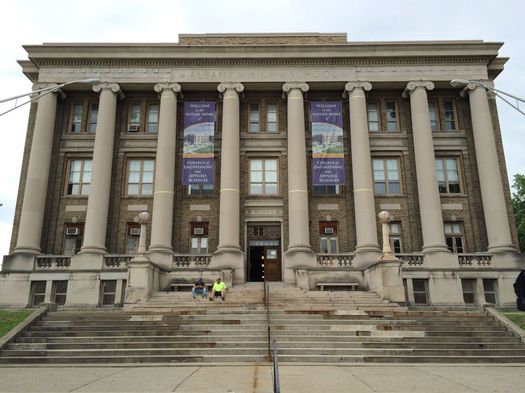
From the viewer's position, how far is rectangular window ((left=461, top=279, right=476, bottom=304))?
26.4 m

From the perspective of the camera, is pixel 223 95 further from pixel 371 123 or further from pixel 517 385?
pixel 517 385

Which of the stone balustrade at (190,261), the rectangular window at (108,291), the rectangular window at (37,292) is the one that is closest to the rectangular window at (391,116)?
the stone balustrade at (190,261)

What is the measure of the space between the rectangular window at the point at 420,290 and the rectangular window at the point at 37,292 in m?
21.4

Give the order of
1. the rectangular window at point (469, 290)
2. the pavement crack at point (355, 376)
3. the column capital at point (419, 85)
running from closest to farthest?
1. the pavement crack at point (355, 376)
2. the rectangular window at point (469, 290)
3. the column capital at point (419, 85)

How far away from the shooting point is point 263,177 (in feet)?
102

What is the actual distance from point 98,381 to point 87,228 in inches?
735

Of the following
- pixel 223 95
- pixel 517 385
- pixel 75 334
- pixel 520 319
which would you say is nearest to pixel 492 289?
pixel 520 319

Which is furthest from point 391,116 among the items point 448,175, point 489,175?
point 489,175

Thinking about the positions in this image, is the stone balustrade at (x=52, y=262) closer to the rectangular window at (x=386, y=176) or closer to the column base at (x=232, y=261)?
the column base at (x=232, y=261)

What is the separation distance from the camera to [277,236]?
3012 cm

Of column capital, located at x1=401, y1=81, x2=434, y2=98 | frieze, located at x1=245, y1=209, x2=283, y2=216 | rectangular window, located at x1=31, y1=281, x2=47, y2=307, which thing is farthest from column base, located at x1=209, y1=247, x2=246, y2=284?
column capital, located at x1=401, y1=81, x2=434, y2=98

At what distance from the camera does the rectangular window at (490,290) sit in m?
26.4

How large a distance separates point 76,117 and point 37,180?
602 cm

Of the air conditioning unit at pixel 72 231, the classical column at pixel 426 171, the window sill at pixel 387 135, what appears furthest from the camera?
the window sill at pixel 387 135
